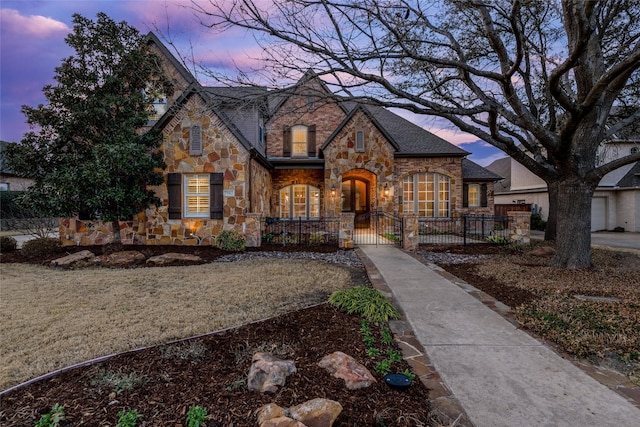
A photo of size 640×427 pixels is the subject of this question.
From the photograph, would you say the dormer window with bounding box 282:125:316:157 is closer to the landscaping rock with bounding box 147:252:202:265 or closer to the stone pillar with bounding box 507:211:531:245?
the landscaping rock with bounding box 147:252:202:265

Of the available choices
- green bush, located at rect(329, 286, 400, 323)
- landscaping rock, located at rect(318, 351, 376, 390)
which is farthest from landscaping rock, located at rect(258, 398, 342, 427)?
green bush, located at rect(329, 286, 400, 323)

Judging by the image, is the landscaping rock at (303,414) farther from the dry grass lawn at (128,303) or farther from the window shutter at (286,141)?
the window shutter at (286,141)

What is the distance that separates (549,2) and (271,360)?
1140 cm

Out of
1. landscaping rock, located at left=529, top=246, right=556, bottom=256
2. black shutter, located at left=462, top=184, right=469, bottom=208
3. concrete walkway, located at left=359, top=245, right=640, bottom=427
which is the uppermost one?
black shutter, located at left=462, top=184, right=469, bottom=208

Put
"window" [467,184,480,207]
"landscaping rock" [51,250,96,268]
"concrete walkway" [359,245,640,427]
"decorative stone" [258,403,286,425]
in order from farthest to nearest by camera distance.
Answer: "window" [467,184,480,207]
"landscaping rock" [51,250,96,268]
"concrete walkway" [359,245,640,427]
"decorative stone" [258,403,286,425]

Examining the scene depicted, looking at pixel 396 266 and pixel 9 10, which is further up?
pixel 9 10

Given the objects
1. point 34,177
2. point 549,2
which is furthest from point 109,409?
point 549,2

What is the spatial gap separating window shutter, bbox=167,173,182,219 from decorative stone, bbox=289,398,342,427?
11.1 m

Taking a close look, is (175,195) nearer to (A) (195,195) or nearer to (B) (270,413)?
(A) (195,195)

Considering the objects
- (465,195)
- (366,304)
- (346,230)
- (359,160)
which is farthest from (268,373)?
(465,195)

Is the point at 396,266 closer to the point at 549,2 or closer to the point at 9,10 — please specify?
the point at 549,2

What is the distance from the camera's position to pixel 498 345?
12.5 feet

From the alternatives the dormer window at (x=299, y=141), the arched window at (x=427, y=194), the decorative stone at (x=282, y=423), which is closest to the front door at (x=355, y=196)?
the arched window at (x=427, y=194)

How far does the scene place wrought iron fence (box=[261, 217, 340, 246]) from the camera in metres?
12.5
